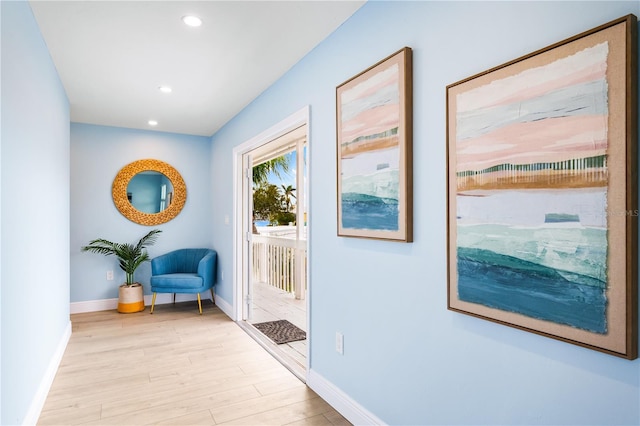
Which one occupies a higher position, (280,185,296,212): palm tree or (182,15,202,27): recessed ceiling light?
(182,15,202,27): recessed ceiling light

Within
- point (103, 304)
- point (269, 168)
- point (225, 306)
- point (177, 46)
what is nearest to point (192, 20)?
point (177, 46)

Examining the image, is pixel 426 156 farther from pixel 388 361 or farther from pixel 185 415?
pixel 185 415

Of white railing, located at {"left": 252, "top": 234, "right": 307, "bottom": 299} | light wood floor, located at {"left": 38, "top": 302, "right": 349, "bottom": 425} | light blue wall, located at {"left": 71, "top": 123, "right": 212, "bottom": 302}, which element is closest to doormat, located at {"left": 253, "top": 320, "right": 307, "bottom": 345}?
light wood floor, located at {"left": 38, "top": 302, "right": 349, "bottom": 425}

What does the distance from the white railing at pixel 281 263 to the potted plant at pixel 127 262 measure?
1964mm

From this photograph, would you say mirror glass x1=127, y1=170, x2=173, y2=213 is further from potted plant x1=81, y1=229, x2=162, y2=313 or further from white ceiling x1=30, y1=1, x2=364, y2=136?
white ceiling x1=30, y1=1, x2=364, y2=136

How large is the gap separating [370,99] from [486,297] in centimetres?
115

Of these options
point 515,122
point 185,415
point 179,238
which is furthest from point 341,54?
point 179,238

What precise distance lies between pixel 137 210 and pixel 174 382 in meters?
2.99

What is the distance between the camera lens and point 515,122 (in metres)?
1.31

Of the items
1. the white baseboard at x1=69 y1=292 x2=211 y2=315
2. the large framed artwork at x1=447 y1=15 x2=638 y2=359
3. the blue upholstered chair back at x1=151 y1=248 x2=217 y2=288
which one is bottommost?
the white baseboard at x1=69 y1=292 x2=211 y2=315

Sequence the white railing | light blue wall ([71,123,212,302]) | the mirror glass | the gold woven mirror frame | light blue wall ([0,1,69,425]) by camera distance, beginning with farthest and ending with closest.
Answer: the white railing < the mirror glass < the gold woven mirror frame < light blue wall ([71,123,212,302]) < light blue wall ([0,1,69,425])

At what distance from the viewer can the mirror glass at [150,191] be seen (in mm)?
5129

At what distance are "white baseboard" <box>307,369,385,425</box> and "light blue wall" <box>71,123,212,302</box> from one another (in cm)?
332

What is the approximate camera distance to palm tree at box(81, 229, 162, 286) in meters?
4.79
